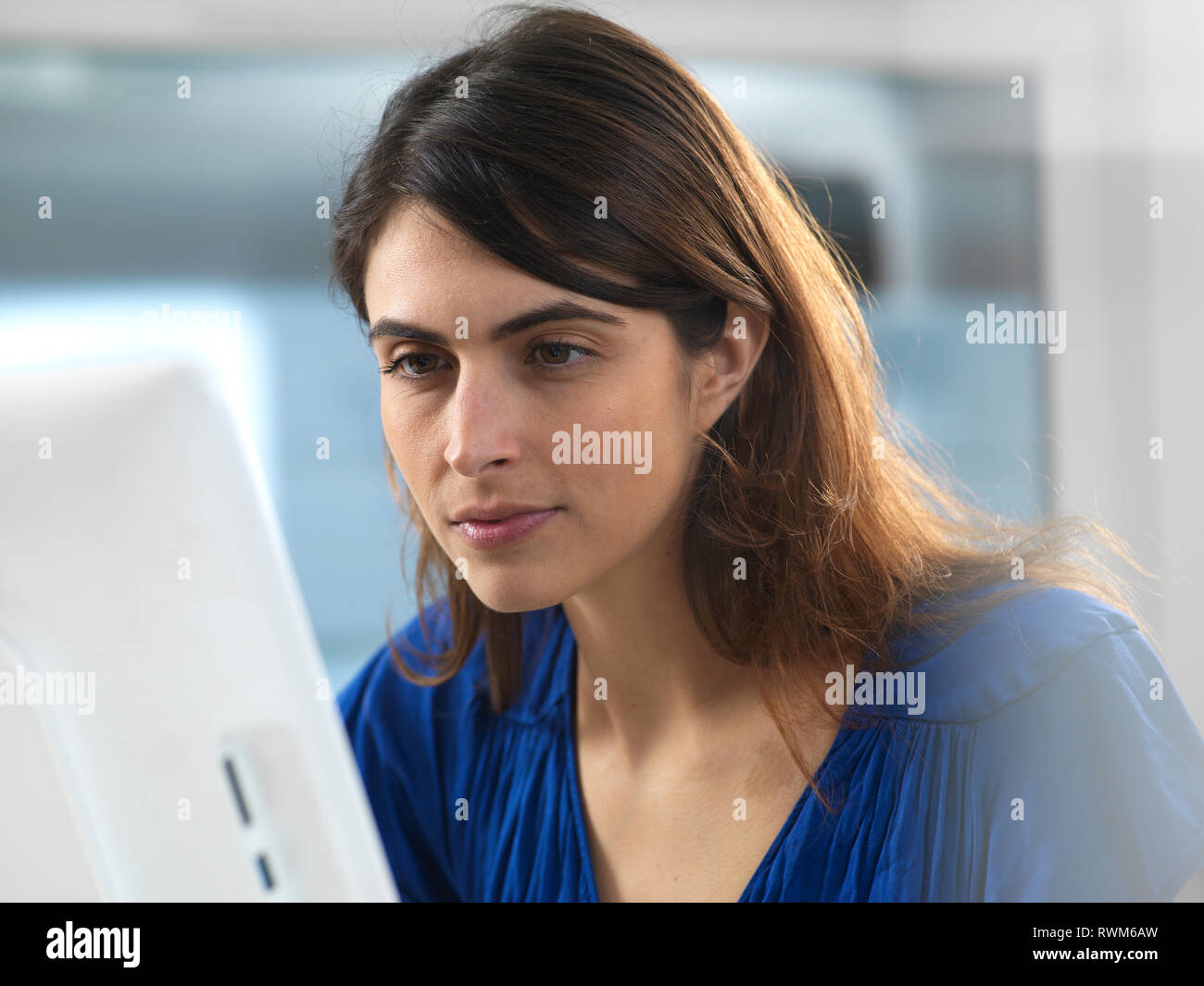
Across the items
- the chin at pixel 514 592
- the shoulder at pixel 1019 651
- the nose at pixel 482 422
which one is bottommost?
the shoulder at pixel 1019 651

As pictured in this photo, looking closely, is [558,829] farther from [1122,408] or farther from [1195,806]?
[1122,408]

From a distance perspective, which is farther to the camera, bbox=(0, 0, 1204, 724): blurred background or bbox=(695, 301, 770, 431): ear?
bbox=(0, 0, 1204, 724): blurred background

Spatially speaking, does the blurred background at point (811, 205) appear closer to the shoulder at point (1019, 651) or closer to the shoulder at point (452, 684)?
the shoulder at point (452, 684)

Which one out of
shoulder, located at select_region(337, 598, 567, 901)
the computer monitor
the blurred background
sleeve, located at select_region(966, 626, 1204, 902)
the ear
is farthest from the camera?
the blurred background

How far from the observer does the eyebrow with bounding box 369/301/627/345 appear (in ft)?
2.33

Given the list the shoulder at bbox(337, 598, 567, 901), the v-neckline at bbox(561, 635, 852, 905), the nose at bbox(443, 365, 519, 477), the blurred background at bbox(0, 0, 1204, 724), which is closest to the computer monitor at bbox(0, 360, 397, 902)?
the nose at bbox(443, 365, 519, 477)

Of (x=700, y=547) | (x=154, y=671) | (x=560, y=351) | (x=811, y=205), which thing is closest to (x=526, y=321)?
(x=560, y=351)

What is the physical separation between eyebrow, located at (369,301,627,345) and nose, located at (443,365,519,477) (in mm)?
32

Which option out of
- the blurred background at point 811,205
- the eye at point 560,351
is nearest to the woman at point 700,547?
the eye at point 560,351

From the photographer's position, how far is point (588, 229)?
71 cm

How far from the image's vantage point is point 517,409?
0.73 meters

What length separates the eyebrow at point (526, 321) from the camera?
2.33ft

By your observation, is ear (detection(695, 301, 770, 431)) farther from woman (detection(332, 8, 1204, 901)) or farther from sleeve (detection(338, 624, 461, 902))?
sleeve (detection(338, 624, 461, 902))

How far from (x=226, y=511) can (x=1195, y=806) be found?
2.20 ft
